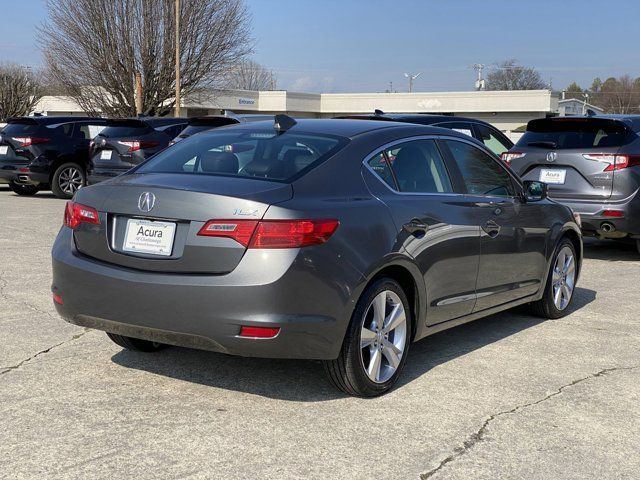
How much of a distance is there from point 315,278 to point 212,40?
107ft

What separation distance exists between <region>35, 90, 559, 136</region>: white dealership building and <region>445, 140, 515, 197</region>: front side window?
191 ft

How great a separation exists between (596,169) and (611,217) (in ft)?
1.97

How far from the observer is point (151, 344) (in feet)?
17.4

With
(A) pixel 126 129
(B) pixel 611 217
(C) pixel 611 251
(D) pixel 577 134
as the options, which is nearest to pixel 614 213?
(B) pixel 611 217

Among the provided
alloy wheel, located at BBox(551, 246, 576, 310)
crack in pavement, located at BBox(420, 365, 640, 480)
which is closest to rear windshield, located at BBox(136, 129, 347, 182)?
crack in pavement, located at BBox(420, 365, 640, 480)

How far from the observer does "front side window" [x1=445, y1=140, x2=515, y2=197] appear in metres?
5.65

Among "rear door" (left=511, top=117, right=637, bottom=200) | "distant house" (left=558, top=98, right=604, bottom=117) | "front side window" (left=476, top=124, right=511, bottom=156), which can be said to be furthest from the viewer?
"distant house" (left=558, top=98, right=604, bottom=117)

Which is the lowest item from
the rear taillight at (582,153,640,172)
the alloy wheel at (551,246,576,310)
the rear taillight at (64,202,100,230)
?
the alloy wheel at (551,246,576,310)

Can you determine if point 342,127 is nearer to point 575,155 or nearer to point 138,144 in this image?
point 575,155

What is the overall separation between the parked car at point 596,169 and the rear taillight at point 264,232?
6.29 m

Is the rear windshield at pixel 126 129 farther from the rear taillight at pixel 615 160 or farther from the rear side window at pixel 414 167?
the rear side window at pixel 414 167

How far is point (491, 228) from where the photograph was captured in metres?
5.68

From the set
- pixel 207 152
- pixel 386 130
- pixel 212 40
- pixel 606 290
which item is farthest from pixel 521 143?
pixel 212 40

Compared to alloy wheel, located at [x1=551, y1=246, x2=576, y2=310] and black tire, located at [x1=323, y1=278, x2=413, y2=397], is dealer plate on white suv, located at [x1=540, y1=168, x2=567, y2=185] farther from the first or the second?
black tire, located at [x1=323, y1=278, x2=413, y2=397]
